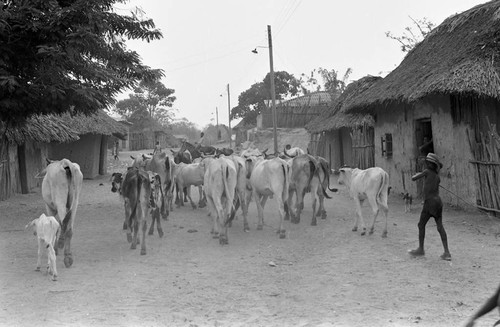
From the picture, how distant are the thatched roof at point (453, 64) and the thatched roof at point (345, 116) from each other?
372 centimetres

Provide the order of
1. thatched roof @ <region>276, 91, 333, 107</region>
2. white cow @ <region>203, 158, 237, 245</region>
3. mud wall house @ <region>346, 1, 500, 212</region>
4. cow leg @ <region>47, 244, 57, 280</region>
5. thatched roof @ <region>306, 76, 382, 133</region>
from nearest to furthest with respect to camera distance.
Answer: cow leg @ <region>47, 244, 57, 280</region>
white cow @ <region>203, 158, 237, 245</region>
mud wall house @ <region>346, 1, 500, 212</region>
thatched roof @ <region>306, 76, 382, 133</region>
thatched roof @ <region>276, 91, 333, 107</region>

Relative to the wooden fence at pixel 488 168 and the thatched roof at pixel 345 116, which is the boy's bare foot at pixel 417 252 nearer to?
the wooden fence at pixel 488 168

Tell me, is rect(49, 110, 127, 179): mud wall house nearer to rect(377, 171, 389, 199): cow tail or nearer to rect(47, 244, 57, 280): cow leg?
rect(47, 244, 57, 280): cow leg

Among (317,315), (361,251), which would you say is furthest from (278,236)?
(317,315)

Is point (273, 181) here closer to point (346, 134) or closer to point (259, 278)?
point (259, 278)

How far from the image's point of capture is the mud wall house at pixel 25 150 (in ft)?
46.2

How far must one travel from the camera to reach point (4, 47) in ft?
31.6

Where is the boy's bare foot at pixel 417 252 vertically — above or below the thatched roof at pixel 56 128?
below

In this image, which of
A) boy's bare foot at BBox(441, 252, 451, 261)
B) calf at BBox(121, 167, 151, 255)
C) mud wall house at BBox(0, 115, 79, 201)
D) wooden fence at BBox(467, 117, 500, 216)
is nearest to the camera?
boy's bare foot at BBox(441, 252, 451, 261)

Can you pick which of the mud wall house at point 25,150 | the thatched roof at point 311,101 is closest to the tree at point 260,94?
the thatched roof at point 311,101

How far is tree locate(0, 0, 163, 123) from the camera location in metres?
9.30

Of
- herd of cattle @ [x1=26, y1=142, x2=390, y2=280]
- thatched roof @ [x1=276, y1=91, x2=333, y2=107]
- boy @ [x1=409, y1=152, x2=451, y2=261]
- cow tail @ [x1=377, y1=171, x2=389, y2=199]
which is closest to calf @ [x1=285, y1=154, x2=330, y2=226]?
herd of cattle @ [x1=26, y1=142, x2=390, y2=280]

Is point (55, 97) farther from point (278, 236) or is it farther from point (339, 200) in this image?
point (339, 200)

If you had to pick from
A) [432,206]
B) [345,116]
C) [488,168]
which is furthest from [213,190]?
[345,116]
